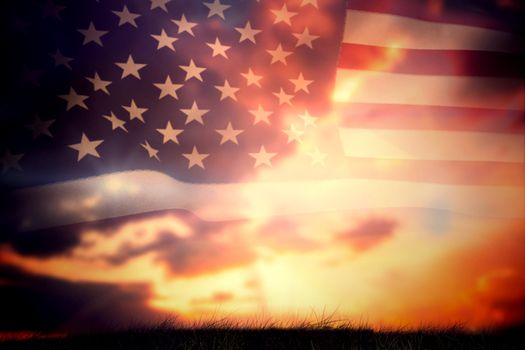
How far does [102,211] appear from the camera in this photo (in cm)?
197

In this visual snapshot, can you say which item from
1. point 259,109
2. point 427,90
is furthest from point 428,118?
point 259,109

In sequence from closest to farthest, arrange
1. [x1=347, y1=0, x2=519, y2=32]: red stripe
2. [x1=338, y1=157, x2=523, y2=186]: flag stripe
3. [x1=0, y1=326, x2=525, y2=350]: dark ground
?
1. [x1=0, y1=326, x2=525, y2=350]: dark ground
2. [x1=347, y1=0, x2=519, y2=32]: red stripe
3. [x1=338, y1=157, x2=523, y2=186]: flag stripe

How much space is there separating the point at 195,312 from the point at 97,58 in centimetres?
168

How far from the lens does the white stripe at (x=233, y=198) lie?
193 cm

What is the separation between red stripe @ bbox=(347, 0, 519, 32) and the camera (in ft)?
6.67

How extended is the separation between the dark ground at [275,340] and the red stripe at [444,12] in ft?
6.68

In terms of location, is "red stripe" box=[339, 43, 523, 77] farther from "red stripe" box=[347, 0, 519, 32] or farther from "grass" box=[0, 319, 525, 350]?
"grass" box=[0, 319, 525, 350]

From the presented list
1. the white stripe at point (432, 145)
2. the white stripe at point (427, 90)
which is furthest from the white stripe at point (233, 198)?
the white stripe at point (427, 90)

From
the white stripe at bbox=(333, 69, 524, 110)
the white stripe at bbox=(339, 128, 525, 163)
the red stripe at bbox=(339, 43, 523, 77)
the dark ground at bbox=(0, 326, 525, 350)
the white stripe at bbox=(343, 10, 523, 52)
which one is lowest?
the dark ground at bbox=(0, 326, 525, 350)

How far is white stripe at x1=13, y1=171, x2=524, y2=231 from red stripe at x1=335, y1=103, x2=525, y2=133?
390 millimetres

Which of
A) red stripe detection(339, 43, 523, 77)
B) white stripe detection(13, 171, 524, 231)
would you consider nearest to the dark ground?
white stripe detection(13, 171, 524, 231)

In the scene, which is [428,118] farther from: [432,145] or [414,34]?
[414,34]

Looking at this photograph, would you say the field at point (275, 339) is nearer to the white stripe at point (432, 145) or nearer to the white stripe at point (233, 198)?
the white stripe at point (233, 198)

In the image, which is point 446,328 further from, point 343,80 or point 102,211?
point 102,211
